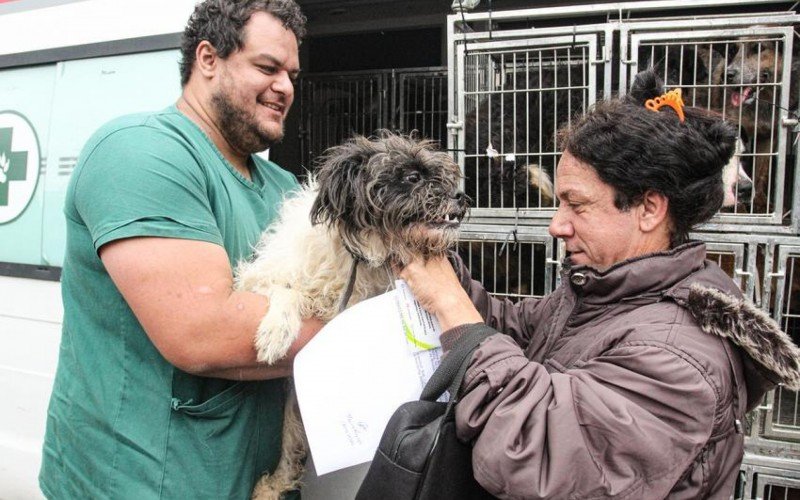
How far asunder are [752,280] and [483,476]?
6.57 feet

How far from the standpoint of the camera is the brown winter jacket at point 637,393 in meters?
1.27

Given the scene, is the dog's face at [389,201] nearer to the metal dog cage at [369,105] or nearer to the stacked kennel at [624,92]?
the stacked kennel at [624,92]

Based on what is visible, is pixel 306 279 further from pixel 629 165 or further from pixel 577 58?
pixel 577 58

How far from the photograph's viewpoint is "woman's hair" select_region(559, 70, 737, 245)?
5.21 feet

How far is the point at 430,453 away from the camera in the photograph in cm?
135

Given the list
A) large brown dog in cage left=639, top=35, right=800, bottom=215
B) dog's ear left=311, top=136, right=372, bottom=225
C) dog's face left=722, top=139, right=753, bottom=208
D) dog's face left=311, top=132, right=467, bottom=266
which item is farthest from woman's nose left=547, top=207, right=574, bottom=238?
large brown dog in cage left=639, top=35, right=800, bottom=215

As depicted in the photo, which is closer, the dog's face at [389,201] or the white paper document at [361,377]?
the white paper document at [361,377]

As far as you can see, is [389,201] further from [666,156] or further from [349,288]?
[666,156]

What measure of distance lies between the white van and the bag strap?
6.64 ft

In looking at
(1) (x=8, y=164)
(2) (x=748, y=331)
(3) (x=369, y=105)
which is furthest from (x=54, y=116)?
(2) (x=748, y=331)

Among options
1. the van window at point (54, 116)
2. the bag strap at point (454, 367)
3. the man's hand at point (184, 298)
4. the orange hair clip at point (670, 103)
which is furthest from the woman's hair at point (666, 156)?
the van window at point (54, 116)

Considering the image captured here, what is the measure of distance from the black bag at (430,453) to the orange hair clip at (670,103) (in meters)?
0.80

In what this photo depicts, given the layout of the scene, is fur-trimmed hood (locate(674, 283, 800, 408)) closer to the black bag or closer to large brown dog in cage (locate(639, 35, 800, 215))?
the black bag

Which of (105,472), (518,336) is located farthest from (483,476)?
(105,472)
